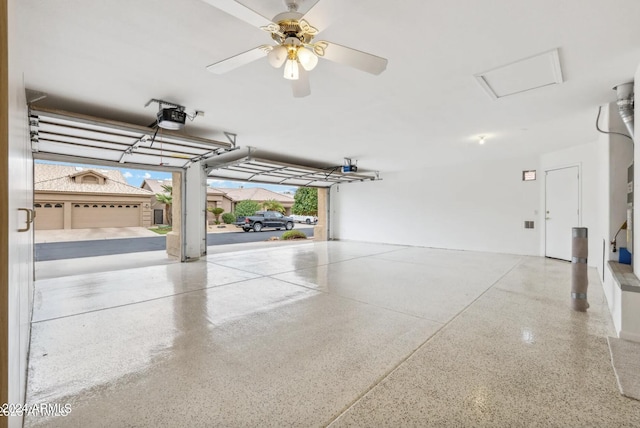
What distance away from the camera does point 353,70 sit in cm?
305

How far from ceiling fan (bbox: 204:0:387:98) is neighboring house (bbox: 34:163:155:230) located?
18.8 m

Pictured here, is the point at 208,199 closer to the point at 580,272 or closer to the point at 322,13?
the point at 322,13

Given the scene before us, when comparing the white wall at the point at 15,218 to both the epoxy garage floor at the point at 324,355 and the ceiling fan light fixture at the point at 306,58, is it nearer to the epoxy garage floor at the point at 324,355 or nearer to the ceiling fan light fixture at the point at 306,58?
the epoxy garage floor at the point at 324,355

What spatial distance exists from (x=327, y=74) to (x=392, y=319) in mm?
2851

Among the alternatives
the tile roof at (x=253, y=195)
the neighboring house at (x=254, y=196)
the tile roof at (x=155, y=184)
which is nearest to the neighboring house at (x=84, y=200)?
the tile roof at (x=155, y=184)

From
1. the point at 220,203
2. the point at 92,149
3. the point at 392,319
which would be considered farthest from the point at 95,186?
the point at 392,319

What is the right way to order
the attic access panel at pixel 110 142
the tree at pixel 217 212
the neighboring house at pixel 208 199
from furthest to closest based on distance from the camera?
the neighboring house at pixel 208 199, the tree at pixel 217 212, the attic access panel at pixel 110 142

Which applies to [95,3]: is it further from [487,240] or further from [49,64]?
[487,240]

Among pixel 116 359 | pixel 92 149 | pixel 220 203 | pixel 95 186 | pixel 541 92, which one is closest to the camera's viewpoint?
pixel 116 359

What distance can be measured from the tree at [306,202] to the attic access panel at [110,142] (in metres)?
16.0

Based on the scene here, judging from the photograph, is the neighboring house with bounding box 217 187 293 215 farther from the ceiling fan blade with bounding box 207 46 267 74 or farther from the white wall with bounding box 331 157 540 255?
the ceiling fan blade with bounding box 207 46 267 74

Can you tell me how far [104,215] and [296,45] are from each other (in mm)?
20263

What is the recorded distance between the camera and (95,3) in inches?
80.5

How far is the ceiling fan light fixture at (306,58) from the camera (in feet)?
7.18
